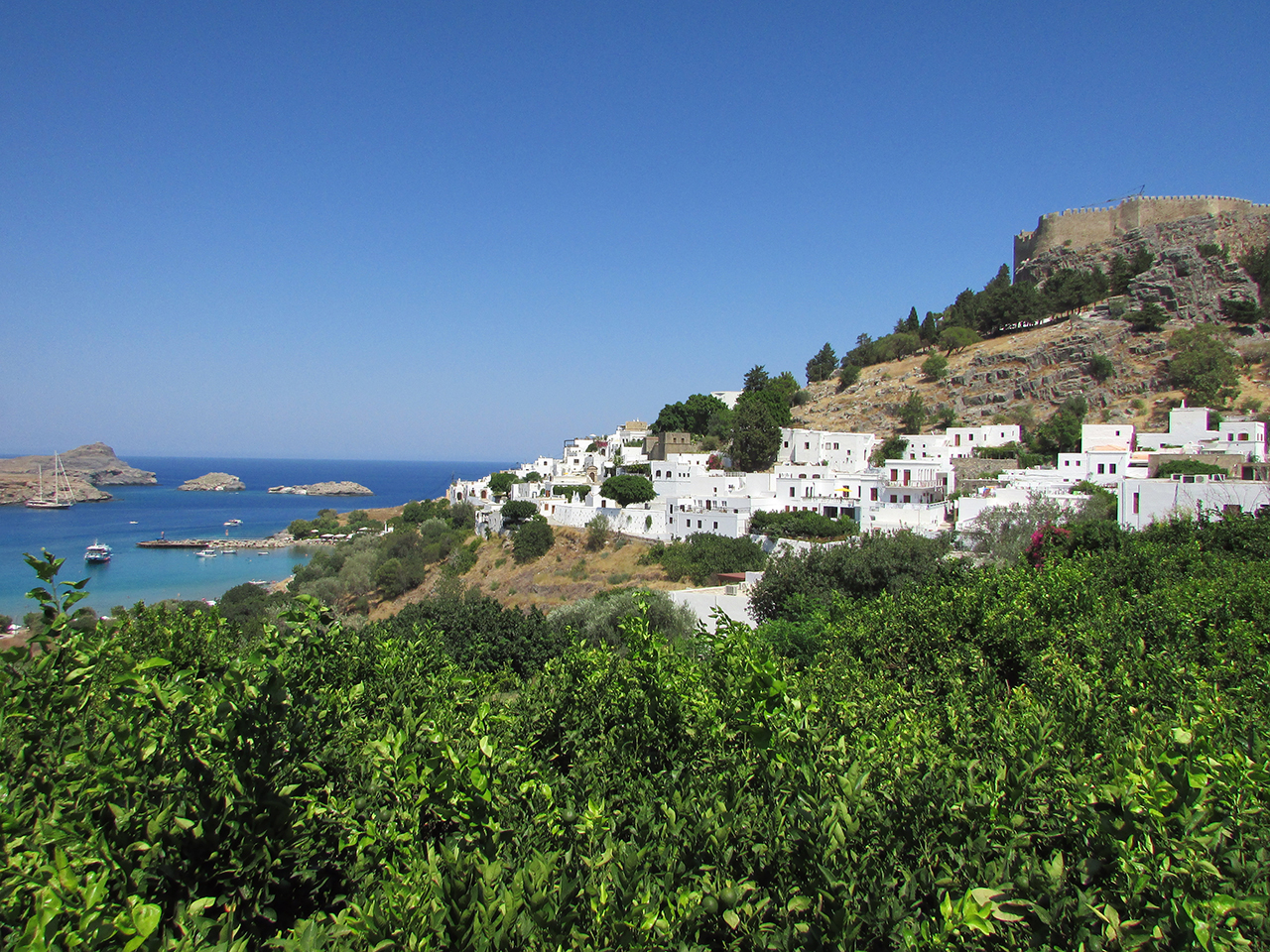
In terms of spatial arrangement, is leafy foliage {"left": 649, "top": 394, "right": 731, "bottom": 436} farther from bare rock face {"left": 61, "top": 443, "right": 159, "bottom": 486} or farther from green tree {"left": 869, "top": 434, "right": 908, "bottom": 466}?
bare rock face {"left": 61, "top": 443, "right": 159, "bottom": 486}

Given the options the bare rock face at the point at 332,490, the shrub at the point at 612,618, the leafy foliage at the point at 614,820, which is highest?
the leafy foliage at the point at 614,820

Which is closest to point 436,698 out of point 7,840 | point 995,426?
point 7,840

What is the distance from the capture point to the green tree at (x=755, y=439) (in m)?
47.1

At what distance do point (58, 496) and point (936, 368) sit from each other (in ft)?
415

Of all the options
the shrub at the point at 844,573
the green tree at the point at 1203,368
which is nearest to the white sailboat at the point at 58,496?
the shrub at the point at 844,573

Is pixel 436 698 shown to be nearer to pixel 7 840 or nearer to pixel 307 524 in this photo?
pixel 7 840

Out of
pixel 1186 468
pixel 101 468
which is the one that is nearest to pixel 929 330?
pixel 1186 468

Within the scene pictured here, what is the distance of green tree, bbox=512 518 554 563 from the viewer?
3866cm

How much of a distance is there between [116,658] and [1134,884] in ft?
24.8

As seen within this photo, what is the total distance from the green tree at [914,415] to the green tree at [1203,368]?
1729 cm

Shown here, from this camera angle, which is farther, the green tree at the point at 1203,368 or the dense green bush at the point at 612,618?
the green tree at the point at 1203,368

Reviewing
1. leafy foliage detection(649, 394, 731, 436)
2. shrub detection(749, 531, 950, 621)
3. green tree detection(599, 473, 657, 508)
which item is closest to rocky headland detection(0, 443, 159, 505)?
leafy foliage detection(649, 394, 731, 436)

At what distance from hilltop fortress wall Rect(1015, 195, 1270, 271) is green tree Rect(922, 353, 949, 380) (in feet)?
75.7

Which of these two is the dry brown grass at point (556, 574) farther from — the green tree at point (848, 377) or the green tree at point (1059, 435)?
the green tree at point (848, 377)
